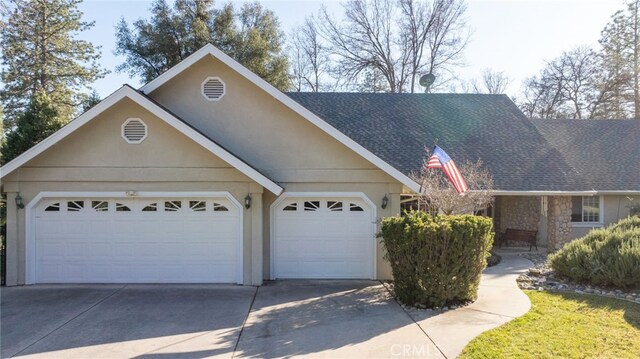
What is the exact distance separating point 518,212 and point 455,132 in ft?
13.6

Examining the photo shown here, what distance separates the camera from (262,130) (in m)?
Result: 10.8

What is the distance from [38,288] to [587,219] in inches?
728

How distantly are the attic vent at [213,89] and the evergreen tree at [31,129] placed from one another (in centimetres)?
782

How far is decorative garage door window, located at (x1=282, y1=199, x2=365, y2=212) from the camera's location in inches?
417

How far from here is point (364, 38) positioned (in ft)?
97.4

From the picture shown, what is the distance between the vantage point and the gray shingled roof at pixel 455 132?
1478 centimetres

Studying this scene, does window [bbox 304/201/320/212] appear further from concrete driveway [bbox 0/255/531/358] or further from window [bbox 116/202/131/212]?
window [bbox 116/202/131/212]

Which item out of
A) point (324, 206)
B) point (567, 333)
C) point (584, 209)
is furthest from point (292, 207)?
point (584, 209)

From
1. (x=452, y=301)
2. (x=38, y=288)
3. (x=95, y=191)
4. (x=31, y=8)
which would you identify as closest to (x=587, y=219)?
(x=452, y=301)

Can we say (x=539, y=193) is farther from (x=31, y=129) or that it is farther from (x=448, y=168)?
(x=31, y=129)

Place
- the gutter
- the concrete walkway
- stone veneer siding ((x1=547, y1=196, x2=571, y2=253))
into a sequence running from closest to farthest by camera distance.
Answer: the concrete walkway
the gutter
stone veneer siding ((x1=547, y1=196, x2=571, y2=253))

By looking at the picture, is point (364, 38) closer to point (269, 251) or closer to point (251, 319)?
point (269, 251)

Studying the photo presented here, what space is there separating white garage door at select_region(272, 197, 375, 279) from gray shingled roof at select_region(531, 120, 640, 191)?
412 inches

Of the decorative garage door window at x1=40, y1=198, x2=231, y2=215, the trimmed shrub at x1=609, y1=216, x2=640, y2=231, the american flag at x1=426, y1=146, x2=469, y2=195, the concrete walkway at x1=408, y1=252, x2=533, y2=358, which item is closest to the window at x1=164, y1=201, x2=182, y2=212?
the decorative garage door window at x1=40, y1=198, x2=231, y2=215
